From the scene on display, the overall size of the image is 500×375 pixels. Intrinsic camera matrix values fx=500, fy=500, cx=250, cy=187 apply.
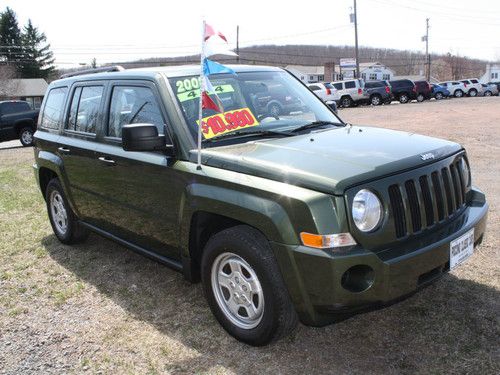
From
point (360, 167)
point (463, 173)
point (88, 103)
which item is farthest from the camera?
point (88, 103)

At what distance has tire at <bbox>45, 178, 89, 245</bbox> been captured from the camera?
5.41 metres

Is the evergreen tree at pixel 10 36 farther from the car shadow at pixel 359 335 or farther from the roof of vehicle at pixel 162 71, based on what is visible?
the car shadow at pixel 359 335

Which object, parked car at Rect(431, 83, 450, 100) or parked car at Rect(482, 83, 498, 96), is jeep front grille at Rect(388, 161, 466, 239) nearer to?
parked car at Rect(431, 83, 450, 100)

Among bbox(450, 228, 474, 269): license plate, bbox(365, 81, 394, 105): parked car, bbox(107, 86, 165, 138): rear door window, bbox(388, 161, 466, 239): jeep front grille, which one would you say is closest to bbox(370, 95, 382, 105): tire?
bbox(365, 81, 394, 105): parked car

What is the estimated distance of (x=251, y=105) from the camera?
3.96m

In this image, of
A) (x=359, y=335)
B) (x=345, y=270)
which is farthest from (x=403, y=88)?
(x=345, y=270)

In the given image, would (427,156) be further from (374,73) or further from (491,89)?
(374,73)

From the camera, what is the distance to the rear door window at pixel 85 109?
14.9 feet

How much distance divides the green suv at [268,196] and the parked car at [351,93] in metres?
32.3

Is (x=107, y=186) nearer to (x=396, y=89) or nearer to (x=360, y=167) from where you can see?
(x=360, y=167)

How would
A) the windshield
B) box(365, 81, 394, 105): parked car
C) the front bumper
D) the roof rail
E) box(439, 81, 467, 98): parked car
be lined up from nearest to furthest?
the front bumper
the windshield
the roof rail
box(365, 81, 394, 105): parked car
box(439, 81, 467, 98): parked car

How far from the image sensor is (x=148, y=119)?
→ 154 inches

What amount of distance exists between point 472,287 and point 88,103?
372 centimetres

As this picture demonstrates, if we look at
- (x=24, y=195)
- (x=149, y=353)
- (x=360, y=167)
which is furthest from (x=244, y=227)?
(x=24, y=195)
